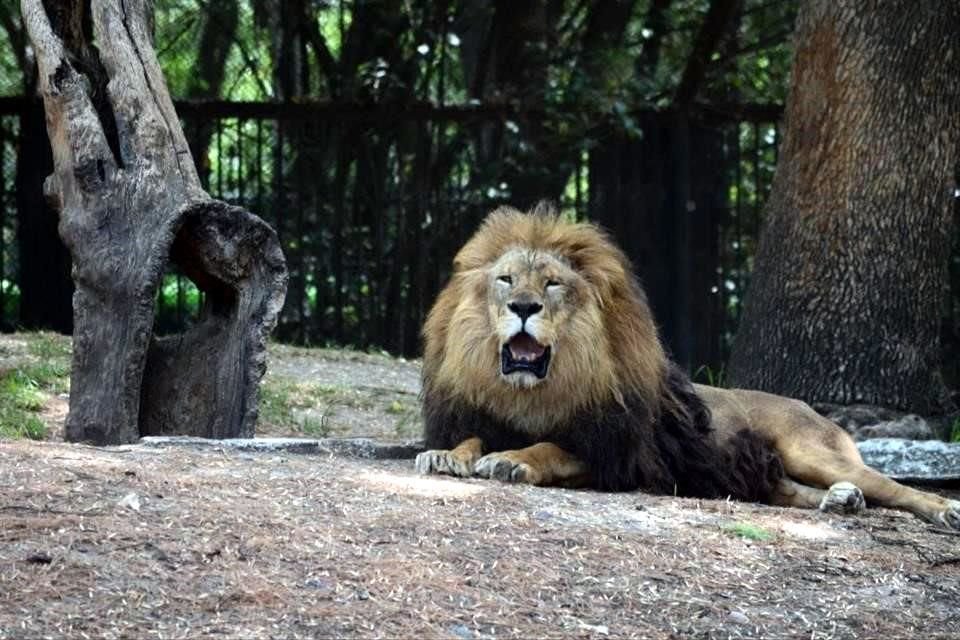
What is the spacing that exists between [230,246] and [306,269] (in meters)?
5.56

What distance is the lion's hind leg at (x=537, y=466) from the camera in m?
5.99

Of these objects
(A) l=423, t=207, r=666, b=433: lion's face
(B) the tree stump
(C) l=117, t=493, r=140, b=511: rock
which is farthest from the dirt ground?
(B) the tree stump

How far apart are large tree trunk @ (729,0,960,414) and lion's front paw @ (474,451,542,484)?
2.94 meters

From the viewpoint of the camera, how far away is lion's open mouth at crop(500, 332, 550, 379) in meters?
6.14

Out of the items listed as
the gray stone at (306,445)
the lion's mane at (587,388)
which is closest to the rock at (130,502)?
the gray stone at (306,445)

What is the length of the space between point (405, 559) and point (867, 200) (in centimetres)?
460

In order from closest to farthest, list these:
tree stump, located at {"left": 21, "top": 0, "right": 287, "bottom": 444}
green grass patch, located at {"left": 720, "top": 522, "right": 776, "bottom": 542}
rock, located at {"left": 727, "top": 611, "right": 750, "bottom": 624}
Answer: rock, located at {"left": 727, "top": 611, "right": 750, "bottom": 624}
green grass patch, located at {"left": 720, "top": 522, "right": 776, "bottom": 542}
tree stump, located at {"left": 21, "top": 0, "right": 287, "bottom": 444}

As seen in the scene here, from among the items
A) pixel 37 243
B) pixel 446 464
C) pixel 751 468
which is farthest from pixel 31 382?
pixel 37 243

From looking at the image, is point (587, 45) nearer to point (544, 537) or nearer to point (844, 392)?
point (844, 392)

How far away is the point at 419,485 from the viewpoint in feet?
18.6

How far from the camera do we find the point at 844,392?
8.45m

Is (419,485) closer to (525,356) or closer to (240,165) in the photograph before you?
(525,356)

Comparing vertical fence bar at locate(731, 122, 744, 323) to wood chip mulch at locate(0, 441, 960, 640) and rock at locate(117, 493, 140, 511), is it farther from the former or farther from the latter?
rock at locate(117, 493, 140, 511)

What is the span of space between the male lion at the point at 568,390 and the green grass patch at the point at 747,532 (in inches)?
31.9
